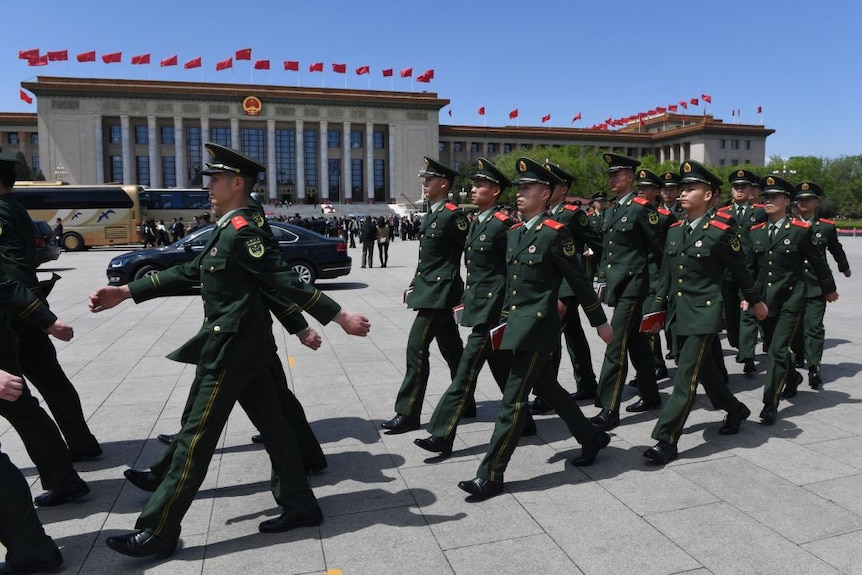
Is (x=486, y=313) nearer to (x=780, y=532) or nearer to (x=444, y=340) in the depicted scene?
(x=444, y=340)

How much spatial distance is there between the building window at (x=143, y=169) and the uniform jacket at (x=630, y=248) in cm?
7323

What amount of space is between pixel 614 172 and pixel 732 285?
2591 mm

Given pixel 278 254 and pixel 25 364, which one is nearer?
pixel 278 254

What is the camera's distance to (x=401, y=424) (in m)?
5.13

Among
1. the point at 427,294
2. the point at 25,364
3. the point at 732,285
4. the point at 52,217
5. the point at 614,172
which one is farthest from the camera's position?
the point at 52,217

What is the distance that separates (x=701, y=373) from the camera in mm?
4652

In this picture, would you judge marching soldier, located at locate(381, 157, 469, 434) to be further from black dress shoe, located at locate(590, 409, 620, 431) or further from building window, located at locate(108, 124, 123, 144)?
building window, located at locate(108, 124, 123, 144)

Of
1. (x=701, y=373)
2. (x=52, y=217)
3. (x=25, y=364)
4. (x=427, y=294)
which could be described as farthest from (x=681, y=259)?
(x=52, y=217)

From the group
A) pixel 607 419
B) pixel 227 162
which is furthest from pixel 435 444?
pixel 227 162

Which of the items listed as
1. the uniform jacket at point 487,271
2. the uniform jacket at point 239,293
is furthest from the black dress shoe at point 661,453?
the uniform jacket at point 239,293

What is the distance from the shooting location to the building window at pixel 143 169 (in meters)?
70.8

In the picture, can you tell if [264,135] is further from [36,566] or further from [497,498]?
[36,566]

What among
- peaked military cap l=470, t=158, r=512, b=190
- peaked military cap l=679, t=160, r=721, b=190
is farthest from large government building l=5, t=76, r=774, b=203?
peaked military cap l=679, t=160, r=721, b=190

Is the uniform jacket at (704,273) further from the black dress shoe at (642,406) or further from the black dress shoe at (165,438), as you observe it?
the black dress shoe at (165,438)
